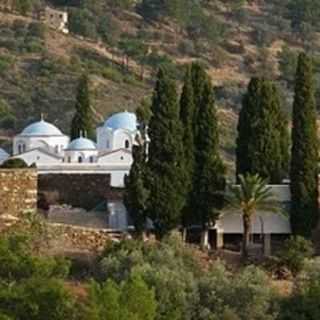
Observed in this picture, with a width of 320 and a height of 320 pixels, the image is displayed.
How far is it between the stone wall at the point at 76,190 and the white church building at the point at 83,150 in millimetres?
2815

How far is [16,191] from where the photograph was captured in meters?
35.1

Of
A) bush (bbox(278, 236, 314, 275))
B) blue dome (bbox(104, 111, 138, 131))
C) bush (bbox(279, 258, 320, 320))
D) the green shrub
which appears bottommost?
bush (bbox(279, 258, 320, 320))

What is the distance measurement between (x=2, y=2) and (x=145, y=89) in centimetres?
1968

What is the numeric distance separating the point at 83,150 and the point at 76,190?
37.5 feet

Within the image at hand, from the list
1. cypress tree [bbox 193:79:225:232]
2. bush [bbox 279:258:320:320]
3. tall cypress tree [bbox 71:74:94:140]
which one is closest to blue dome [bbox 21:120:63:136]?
tall cypress tree [bbox 71:74:94:140]

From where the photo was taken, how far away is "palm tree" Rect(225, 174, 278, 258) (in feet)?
120

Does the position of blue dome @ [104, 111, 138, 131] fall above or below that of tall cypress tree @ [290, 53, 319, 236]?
above

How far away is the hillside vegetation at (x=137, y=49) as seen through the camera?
84.6 metres

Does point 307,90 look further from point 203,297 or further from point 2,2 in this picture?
point 2,2

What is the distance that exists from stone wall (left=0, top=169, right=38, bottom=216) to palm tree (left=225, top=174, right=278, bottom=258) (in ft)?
19.5

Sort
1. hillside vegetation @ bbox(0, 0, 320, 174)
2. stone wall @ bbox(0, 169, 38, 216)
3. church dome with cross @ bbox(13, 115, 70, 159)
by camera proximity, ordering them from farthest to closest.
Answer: hillside vegetation @ bbox(0, 0, 320, 174), church dome with cross @ bbox(13, 115, 70, 159), stone wall @ bbox(0, 169, 38, 216)

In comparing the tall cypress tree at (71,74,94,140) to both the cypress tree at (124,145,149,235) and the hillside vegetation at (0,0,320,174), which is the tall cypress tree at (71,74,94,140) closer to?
the hillside vegetation at (0,0,320,174)

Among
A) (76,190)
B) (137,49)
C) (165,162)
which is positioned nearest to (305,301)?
(165,162)

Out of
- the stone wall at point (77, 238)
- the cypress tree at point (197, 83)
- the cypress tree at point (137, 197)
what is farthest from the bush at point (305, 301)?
the cypress tree at point (197, 83)
